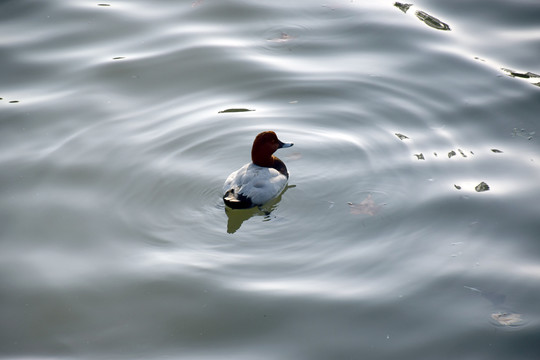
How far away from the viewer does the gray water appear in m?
5.52

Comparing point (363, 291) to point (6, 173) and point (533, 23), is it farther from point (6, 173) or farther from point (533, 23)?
point (533, 23)

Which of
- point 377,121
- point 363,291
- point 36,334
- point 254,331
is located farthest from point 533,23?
point 36,334

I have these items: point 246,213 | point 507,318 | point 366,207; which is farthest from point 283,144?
point 507,318

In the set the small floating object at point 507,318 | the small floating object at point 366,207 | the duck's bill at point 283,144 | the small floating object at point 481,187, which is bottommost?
the small floating object at point 507,318

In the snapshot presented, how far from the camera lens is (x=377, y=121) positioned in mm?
8117

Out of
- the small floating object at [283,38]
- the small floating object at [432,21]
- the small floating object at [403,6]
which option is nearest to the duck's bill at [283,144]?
the small floating object at [283,38]

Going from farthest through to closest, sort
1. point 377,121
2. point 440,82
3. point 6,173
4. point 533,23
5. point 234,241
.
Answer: point 533,23 < point 440,82 < point 377,121 < point 6,173 < point 234,241

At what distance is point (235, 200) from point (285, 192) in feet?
2.39

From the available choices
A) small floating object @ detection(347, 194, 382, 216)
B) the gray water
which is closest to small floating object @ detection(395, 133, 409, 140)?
the gray water

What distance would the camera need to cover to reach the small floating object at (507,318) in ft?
17.6

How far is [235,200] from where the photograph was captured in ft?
22.4

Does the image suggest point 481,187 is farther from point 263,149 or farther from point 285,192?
point 263,149

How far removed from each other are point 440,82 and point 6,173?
18.9ft

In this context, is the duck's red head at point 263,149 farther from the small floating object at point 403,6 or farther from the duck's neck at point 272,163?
the small floating object at point 403,6
